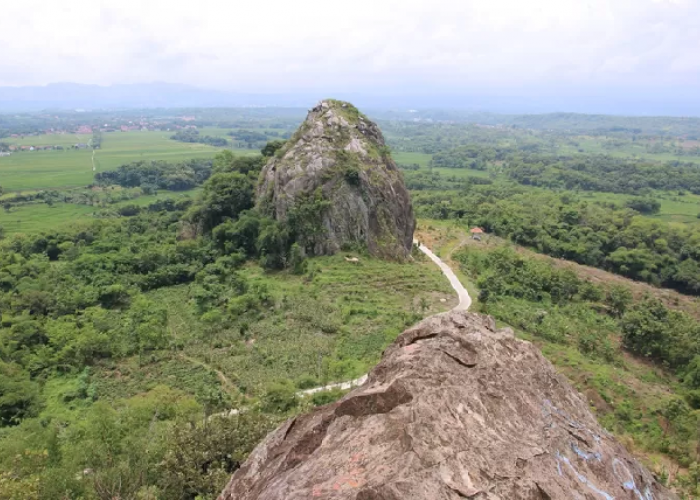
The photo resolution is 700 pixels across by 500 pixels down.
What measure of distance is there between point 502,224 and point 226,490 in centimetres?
6423

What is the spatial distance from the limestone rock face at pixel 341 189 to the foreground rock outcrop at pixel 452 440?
101ft

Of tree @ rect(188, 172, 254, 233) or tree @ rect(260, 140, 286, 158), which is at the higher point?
tree @ rect(260, 140, 286, 158)

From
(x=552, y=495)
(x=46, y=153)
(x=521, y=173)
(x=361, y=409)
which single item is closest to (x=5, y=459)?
(x=361, y=409)

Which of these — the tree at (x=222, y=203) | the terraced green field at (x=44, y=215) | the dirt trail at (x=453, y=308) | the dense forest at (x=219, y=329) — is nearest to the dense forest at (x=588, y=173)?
the dense forest at (x=219, y=329)

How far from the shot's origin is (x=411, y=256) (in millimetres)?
46344

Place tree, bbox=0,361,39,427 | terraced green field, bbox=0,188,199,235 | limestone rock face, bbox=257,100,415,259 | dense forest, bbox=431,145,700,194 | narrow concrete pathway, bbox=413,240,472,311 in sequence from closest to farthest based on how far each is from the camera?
1. tree, bbox=0,361,39,427
2. narrow concrete pathway, bbox=413,240,472,311
3. limestone rock face, bbox=257,100,415,259
4. terraced green field, bbox=0,188,199,235
5. dense forest, bbox=431,145,700,194

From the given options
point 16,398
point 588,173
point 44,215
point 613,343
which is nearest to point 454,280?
point 613,343

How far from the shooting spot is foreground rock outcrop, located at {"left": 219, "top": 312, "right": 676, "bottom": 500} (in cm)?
703

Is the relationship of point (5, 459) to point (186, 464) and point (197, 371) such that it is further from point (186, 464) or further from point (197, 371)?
point (197, 371)

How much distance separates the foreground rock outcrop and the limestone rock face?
101 ft

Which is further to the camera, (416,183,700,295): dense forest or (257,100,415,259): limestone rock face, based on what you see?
(416,183,700,295): dense forest

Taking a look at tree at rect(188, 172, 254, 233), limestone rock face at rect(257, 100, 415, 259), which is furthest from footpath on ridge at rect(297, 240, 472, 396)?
tree at rect(188, 172, 254, 233)

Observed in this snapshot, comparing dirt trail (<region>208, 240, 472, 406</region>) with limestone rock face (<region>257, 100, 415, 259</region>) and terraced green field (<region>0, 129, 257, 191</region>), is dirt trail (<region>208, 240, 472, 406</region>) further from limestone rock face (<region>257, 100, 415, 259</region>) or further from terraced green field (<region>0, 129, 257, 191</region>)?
terraced green field (<region>0, 129, 257, 191</region>)

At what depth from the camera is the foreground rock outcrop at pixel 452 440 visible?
7031 mm
